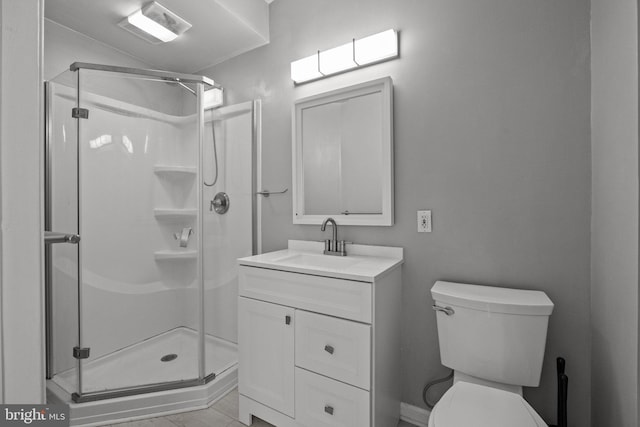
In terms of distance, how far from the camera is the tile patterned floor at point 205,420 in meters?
1.59

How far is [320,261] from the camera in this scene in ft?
5.89

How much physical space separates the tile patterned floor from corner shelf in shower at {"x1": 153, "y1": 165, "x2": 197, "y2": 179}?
1412 mm

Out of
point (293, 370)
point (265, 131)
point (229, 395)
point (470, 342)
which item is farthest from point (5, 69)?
point (229, 395)

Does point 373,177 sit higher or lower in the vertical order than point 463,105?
lower

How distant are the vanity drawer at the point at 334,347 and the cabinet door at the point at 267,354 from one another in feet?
0.23

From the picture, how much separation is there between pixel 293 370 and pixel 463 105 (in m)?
1.56

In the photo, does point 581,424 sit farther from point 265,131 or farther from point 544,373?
point 265,131

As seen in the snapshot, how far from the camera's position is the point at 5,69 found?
0.44 meters

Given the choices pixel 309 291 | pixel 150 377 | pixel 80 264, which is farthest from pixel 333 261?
pixel 80 264

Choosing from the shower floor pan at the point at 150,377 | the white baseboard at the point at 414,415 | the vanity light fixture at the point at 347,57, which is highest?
the vanity light fixture at the point at 347,57

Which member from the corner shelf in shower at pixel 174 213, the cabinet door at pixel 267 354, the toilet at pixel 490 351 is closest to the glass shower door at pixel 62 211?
the corner shelf in shower at pixel 174 213

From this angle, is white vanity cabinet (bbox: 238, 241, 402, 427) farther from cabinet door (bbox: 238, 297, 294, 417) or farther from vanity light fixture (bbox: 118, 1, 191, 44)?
vanity light fixture (bbox: 118, 1, 191, 44)

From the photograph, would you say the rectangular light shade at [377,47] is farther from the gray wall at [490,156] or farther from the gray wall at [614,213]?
the gray wall at [614,213]

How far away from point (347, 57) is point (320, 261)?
4.04 ft
